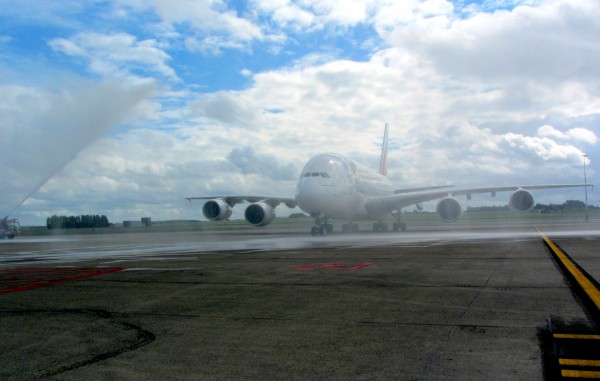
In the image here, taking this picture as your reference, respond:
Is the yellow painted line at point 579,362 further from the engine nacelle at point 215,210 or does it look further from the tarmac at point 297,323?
the engine nacelle at point 215,210

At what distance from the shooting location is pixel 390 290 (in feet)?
28.5

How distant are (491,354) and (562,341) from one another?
0.86 m

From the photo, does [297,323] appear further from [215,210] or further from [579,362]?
[215,210]

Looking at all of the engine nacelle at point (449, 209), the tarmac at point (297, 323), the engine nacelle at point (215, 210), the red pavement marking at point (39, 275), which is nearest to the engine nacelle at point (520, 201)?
the engine nacelle at point (449, 209)

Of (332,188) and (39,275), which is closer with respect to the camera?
(39,275)

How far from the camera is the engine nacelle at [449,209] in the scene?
3262 centimetres

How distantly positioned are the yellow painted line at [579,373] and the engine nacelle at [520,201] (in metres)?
30.2

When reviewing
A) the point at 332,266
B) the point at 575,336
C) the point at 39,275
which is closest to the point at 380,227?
the point at 332,266

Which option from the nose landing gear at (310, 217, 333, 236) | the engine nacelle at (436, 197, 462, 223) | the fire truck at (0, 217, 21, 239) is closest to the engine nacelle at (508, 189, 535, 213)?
the engine nacelle at (436, 197, 462, 223)

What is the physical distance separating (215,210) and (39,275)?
82.7 ft

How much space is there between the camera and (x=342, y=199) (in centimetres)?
3173

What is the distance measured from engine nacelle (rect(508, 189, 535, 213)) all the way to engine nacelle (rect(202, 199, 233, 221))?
18.8m

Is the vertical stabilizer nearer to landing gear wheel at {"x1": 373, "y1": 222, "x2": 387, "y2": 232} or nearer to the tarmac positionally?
landing gear wheel at {"x1": 373, "y1": 222, "x2": 387, "y2": 232}

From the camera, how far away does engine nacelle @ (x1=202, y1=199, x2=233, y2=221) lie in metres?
37.5
